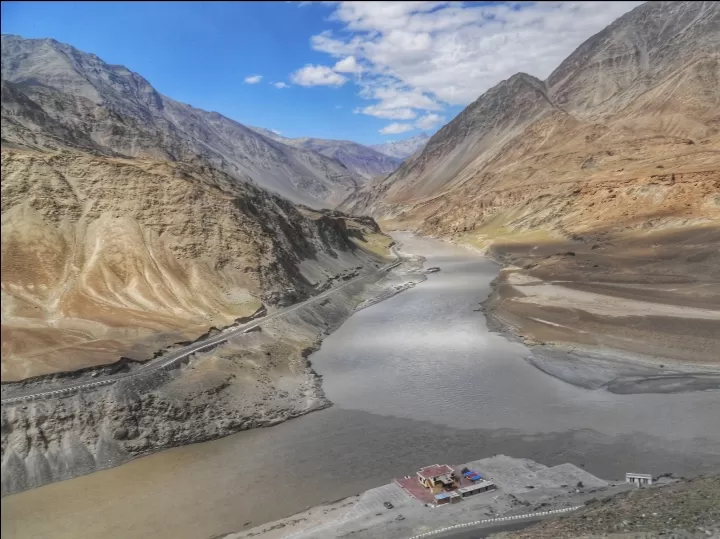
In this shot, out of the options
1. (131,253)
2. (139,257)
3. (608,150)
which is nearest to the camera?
(131,253)

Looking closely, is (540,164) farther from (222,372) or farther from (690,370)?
(222,372)

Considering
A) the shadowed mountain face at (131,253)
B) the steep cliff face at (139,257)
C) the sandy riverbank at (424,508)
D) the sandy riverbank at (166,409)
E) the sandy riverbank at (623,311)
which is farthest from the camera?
the sandy riverbank at (623,311)

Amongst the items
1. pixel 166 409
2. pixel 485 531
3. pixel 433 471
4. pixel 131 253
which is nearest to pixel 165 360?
pixel 166 409

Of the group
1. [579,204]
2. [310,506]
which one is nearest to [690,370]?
[310,506]

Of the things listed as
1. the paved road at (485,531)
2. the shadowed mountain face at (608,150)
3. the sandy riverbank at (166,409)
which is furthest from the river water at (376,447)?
the shadowed mountain face at (608,150)

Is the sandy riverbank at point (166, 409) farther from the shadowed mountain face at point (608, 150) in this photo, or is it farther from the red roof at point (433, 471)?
the shadowed mountain face at point (608, 150)

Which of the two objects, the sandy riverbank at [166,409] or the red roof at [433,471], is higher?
the sandy riverbank at [166,409]

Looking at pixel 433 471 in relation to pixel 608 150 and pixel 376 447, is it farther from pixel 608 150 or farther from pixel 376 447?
pixel 608 150
